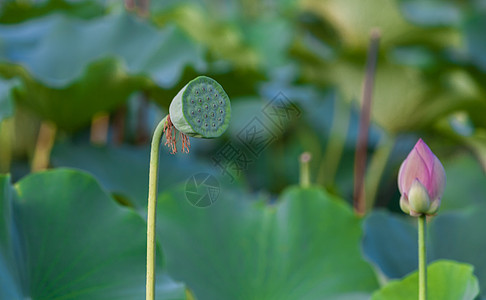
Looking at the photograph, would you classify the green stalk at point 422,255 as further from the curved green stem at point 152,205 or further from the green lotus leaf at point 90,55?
the green lotus leaf at point 90,55

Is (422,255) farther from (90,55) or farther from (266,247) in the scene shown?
(90,55)

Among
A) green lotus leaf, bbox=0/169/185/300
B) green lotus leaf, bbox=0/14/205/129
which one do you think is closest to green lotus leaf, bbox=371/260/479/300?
green lotus leaf, bbox=0/169/185/300

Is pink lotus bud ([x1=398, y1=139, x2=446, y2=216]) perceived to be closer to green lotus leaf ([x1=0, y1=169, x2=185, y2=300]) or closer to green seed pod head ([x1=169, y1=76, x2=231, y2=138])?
green seed pod head ([x1=169, y1=76, x2=231, y2=138])

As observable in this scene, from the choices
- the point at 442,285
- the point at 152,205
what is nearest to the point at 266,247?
the point at 442,285

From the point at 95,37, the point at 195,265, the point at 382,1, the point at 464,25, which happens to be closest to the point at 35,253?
the point at 195,265

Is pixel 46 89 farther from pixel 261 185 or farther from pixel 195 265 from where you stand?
pixel 261 185

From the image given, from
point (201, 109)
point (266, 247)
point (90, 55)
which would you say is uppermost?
point (201, 109)
